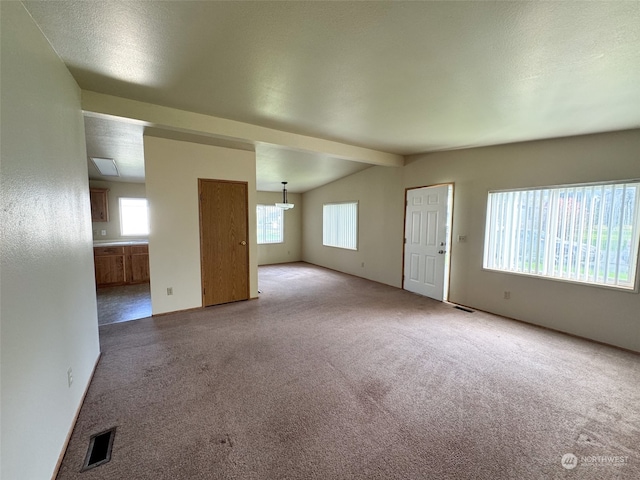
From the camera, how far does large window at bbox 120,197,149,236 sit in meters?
6.02

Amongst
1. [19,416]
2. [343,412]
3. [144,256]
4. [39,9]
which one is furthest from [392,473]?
[144,256]

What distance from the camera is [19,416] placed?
1.12 metres

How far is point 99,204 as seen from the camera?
A: 564cm

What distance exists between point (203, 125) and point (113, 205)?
14.5 ft

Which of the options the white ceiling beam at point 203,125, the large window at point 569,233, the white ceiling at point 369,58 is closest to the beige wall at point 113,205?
the white ceiling beam at point 203,125

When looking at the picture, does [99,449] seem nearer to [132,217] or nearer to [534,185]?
[534,185]

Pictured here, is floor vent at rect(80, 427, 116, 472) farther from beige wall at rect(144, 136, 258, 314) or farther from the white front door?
the white front door

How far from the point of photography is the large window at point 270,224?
26.2ft

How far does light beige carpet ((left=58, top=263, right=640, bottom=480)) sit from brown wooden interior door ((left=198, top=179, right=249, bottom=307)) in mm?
823

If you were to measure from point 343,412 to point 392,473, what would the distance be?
50cm

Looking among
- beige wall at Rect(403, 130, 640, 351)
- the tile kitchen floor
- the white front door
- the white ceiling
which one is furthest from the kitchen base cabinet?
beige wall at Rect(403, 130, 640, 351)

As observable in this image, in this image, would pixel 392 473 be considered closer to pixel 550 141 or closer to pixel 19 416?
pixel 19 416

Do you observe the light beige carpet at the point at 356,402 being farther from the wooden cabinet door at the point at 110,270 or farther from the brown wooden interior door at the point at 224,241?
the wooden cabinet door at the point at 110,270

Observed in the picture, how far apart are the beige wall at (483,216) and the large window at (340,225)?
0.42 m
